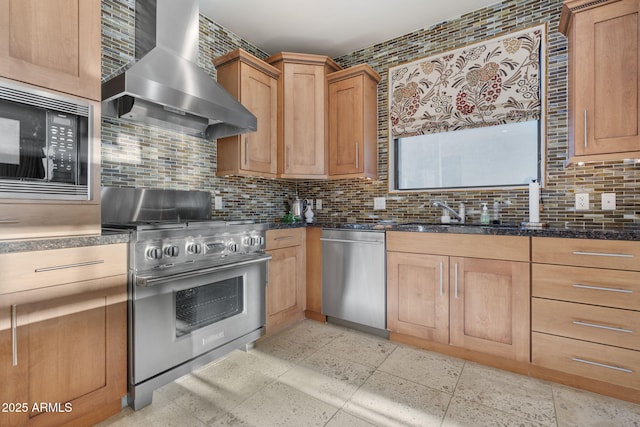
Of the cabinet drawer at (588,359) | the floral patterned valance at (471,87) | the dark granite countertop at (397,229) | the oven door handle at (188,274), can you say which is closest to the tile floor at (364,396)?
the cabinet drawer at (588,359)

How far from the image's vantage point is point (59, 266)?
1.31 m

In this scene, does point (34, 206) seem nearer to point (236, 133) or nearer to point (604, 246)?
point (236, 133)

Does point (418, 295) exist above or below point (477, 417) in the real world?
above

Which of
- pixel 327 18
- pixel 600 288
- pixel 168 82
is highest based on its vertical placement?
pixel 327 18

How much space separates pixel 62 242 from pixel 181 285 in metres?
0.60

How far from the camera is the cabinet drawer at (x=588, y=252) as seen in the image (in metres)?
1.63

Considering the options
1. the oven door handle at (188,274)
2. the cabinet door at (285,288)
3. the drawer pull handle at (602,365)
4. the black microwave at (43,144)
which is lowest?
the drawer pull handle at (602,365)

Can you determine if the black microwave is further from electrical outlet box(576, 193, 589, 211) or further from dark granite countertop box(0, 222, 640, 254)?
electrical outlet box(576, 193, 589, 211)

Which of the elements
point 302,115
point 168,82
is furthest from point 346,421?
point 302,115

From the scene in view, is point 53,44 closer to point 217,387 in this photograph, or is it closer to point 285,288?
point 217,387

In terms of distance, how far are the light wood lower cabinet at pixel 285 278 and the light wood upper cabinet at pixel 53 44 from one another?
1466 mm

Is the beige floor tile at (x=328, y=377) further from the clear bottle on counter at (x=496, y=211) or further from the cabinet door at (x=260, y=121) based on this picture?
the cabinet door at (x=260, y=121)

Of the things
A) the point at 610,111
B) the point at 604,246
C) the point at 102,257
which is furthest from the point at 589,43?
the point at 102,257

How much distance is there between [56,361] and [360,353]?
5.71 feet
